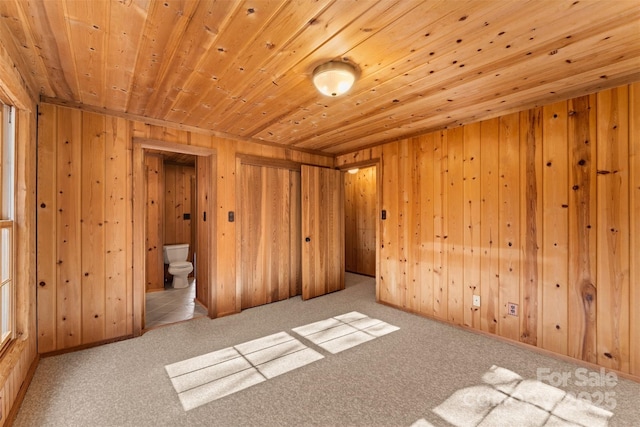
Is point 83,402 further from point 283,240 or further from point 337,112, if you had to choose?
point 337,112

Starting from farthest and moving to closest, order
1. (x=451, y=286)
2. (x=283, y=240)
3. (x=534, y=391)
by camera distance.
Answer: (x=283, y=240) → (x=451, y=286) → (x=534, y=391)

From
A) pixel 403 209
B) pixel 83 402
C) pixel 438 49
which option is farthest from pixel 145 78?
pixel 403 209

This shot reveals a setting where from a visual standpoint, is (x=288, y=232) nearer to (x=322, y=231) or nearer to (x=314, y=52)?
(x=322, y=231)

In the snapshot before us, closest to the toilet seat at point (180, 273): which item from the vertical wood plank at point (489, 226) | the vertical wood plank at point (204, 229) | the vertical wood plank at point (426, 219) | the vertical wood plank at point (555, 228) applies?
the vertical wood plank at point (204, 229)

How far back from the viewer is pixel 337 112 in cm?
277

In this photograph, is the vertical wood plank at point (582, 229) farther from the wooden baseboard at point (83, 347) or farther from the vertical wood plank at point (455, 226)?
the wooden baseboard at point (83, 347)

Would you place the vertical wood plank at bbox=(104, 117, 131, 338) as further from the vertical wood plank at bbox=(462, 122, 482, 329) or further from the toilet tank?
the vertical wood plank at bbox=(462, 122, 482, 329)

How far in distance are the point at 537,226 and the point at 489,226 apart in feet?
1.32

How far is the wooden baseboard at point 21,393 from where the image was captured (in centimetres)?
163

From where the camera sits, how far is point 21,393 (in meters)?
1.85

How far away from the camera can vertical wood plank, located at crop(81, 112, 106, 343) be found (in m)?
2.59

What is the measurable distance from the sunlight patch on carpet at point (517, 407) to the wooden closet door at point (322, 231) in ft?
8.18

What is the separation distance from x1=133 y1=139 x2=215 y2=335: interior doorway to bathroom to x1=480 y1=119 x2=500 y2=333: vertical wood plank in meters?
3.08

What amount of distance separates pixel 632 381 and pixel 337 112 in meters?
3.23
